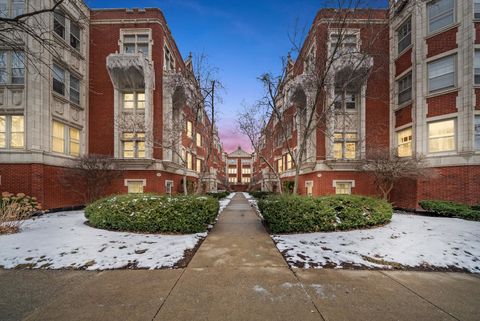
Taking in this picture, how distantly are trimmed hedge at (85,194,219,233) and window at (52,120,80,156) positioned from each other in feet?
30.2

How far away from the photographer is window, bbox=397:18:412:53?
14492mm

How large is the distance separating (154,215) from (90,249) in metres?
1.96

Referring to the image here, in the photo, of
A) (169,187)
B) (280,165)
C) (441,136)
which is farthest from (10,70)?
(441,136)

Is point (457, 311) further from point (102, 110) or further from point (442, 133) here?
point (102, 110)

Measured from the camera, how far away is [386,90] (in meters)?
16.2

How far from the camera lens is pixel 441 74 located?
12.9m

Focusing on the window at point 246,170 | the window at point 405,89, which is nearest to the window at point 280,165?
the window at point 405,89

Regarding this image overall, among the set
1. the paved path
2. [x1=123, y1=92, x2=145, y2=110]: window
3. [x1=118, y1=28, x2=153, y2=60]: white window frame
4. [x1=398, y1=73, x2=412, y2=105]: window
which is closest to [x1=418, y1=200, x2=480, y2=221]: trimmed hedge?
the paved path

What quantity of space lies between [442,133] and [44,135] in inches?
949

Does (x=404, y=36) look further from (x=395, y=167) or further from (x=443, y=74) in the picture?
(x=395, y=167)

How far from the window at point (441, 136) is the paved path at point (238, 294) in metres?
11.8

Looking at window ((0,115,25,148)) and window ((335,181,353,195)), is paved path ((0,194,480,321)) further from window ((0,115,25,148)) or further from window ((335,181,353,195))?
window ((0,115,25,148))

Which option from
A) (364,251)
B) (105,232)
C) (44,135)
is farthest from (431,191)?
(44,135)

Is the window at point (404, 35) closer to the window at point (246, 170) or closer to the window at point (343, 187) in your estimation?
the window at point (343, 187)
